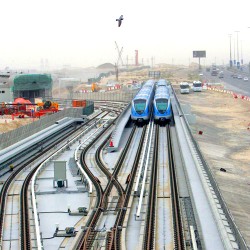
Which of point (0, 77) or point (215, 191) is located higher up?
point (0, 77)

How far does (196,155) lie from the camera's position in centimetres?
2722

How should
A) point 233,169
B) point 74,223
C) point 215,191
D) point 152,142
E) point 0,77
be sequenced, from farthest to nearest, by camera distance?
point 0,77 → point 152,142 → point 233,169 → point 215,191 → point 74,223

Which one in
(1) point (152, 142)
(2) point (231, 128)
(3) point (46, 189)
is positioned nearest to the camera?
(3) point (46, 189)

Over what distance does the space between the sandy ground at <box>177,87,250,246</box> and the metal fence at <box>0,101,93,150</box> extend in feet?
38.4

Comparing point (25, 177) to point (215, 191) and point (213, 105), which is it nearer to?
point (215, 191)

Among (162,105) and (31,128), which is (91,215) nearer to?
(31,128)

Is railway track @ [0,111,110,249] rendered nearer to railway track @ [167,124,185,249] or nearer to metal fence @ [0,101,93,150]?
metal fence @ [0,101,93,150]

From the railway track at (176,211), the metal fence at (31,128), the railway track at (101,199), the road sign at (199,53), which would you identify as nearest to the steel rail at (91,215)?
the railway track at (101,199)

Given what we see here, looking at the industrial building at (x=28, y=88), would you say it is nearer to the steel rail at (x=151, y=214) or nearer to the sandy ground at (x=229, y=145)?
the sandy ground at (x=229, y=145)

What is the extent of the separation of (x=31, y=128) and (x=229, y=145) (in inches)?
649

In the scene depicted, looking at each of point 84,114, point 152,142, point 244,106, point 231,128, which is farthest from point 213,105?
point 152,142

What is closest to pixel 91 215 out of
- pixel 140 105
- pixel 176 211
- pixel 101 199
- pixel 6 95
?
pixel 101 199

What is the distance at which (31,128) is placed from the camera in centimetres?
3634

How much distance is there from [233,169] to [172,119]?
47.8 feet
